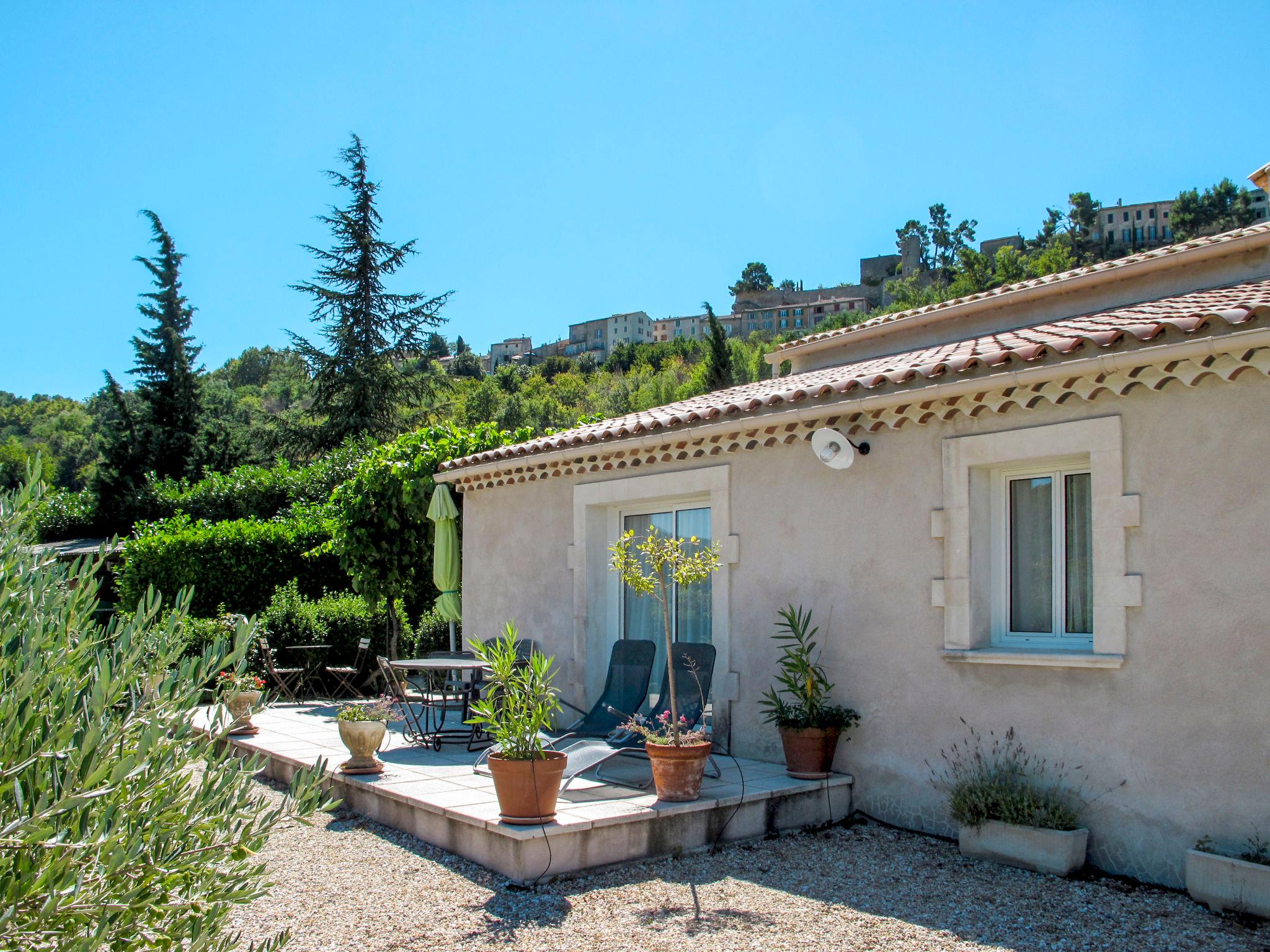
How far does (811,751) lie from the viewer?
721cm

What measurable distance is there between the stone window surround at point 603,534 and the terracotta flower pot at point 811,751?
4.48 ft

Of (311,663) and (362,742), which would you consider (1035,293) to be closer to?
(362,742)

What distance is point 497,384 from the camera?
208 ft

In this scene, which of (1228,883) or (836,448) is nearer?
(1228,883)

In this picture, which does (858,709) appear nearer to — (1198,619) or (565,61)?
(1198,619)

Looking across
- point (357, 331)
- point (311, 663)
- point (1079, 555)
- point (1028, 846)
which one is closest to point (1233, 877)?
point (1028, 846)

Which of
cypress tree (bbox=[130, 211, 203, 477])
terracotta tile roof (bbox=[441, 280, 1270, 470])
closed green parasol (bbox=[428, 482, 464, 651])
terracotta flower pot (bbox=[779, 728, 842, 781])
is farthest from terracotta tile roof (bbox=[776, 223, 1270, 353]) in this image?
cypress tree (bbox=[130, 211, 203, 477])

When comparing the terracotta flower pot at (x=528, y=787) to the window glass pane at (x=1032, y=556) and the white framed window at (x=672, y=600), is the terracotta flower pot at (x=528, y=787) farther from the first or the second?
the window glass pane at (x=1032, y=556)

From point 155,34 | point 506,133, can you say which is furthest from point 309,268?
point 155,34

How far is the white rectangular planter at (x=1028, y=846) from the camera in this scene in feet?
19.3

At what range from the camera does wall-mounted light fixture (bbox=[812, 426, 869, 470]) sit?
24.1 feet

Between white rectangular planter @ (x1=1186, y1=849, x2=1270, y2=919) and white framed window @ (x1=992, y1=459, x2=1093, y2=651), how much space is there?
4.61 feet

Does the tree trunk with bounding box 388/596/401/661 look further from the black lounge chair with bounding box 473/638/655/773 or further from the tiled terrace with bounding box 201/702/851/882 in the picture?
the black lounge chair with bounding box 473/638/655/773

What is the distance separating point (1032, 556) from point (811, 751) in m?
2.11
